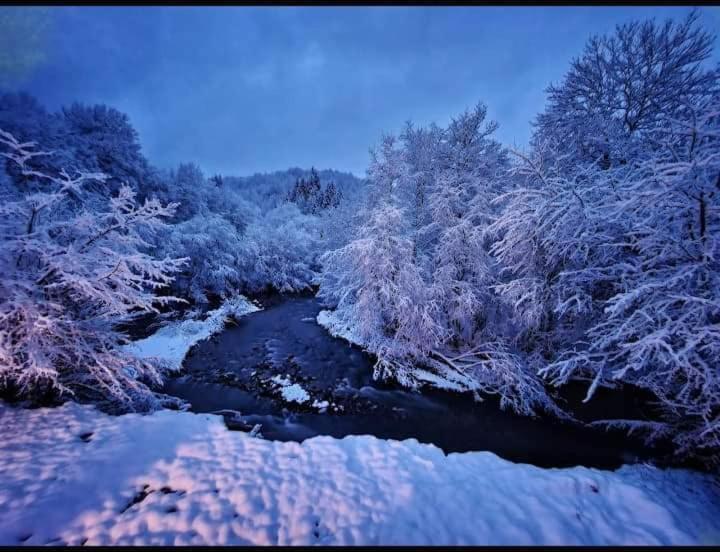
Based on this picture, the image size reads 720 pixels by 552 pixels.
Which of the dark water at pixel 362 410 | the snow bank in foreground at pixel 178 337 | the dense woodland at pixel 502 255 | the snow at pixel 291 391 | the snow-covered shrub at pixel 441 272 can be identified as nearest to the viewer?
the dense woodland at pixel 502 255

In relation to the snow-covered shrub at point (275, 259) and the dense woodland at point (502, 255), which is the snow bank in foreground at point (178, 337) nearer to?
the dense woodland at point (502, 255)

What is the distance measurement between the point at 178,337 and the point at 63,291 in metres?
8.39

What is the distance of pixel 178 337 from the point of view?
1262 centimetres

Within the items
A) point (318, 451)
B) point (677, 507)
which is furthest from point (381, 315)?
point (677, 507)

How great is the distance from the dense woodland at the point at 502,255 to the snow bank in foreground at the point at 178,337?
254 cm

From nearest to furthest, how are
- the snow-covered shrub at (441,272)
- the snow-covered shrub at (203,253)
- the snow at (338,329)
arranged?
the snow-covered shrub at (441,272) → the snow at (338,329) → the snow-covered shrub at (203,253)

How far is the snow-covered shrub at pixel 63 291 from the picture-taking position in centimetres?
434

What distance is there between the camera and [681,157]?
4.41 m

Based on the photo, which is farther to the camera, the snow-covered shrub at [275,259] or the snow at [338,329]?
the snow-covered shrub at [275,259]

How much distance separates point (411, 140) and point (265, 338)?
13.0 meters

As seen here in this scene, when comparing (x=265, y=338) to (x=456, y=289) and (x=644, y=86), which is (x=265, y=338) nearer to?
(x=456, y=289)

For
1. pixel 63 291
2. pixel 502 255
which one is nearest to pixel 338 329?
pixel 502 255

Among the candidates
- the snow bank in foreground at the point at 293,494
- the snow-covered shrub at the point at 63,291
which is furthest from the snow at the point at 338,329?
the snow-covered shrub at the point at 63,291

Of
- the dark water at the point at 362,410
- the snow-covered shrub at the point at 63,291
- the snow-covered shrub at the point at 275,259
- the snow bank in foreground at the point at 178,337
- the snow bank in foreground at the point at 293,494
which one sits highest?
the snow-covered shrub at the point at 275,259
